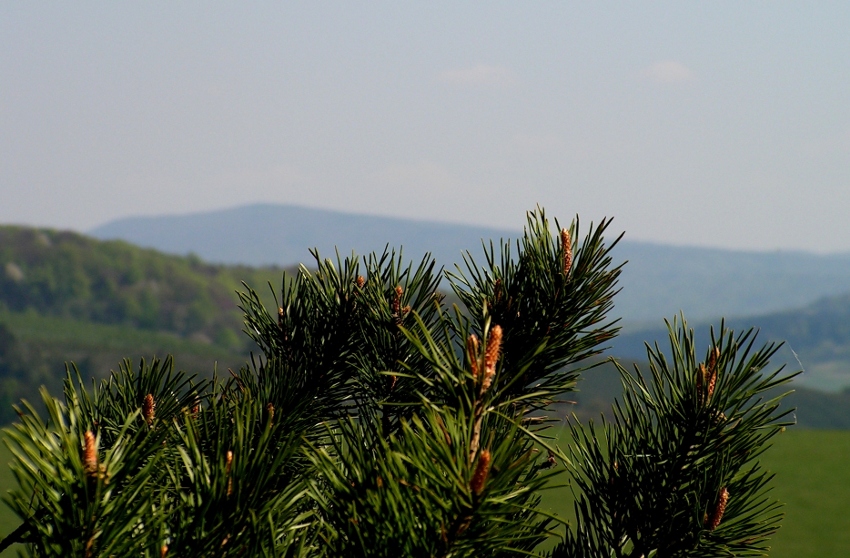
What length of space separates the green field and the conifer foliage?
14088mm

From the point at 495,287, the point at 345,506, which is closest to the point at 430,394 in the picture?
the point at 495,287

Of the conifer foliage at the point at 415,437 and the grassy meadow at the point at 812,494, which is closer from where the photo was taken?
the conifer foliage at the point at 415,437

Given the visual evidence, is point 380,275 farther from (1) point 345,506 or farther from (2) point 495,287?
(1) point 345,506

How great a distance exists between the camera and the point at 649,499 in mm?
1509

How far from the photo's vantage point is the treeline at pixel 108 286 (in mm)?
74875

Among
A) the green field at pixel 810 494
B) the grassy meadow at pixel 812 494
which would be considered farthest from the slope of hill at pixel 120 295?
the green field at pixel 810 494

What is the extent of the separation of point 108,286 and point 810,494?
69.8 metres

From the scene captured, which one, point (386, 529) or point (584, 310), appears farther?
point (584, 310)

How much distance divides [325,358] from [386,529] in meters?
0.66

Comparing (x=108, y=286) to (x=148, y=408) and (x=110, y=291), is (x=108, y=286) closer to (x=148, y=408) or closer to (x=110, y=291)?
(x=110, y=291)

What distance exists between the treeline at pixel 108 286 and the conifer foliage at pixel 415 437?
72.4m

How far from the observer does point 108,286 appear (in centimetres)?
7631

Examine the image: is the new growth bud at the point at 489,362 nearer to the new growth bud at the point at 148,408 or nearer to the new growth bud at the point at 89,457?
the new growth bud at the point at 89,457

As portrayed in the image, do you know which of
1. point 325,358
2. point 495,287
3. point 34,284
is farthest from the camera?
point 34,284
